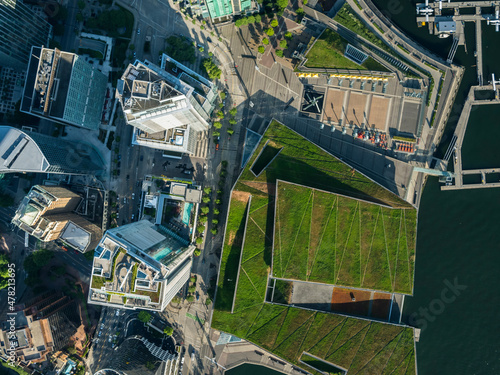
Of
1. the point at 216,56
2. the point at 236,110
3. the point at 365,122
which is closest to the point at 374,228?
the point at 365,122

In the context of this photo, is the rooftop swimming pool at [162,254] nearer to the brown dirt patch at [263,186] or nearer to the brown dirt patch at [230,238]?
the brown dirt patch at [230,238]

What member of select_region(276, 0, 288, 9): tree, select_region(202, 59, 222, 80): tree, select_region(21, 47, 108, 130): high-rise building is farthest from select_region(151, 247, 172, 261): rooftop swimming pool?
select_region(276, 0, 288, 9): tree

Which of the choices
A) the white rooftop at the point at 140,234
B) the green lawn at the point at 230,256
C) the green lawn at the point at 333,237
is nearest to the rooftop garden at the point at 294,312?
the green lawn at the point at 230,256

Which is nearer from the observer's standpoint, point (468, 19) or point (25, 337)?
point (25, 337)

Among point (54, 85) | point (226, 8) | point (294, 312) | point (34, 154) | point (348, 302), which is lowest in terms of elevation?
point (294, 312)

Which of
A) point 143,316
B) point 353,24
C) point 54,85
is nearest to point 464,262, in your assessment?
point 353,24

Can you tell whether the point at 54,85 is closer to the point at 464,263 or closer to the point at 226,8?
the point at 226,8

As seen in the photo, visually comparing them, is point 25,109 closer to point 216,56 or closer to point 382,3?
point 216,56
